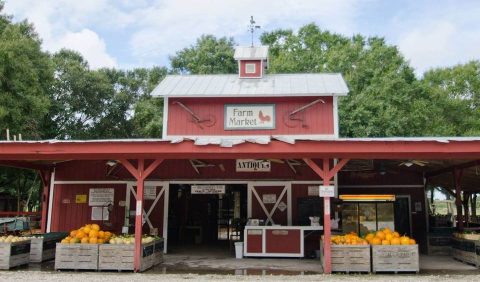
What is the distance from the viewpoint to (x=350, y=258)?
376 inches

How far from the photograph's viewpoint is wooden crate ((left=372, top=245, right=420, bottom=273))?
373 inches

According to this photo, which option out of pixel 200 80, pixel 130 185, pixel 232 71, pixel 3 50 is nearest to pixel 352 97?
pixel 232 71

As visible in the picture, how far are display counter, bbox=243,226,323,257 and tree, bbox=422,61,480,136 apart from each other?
873 inches

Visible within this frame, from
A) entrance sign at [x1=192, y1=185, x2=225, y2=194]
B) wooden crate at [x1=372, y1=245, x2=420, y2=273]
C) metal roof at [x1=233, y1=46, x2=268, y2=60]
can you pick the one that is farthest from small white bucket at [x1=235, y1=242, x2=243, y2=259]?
metal roof at [x1=233, y1=46, x2=268, y2=60]

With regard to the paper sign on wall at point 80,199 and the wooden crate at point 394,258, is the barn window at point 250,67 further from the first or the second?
the wooden crate at point 394,258

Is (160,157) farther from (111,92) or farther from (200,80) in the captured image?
(111,92)

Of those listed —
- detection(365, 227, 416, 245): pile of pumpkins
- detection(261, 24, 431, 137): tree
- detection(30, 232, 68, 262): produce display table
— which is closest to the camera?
detection(365, 227, 416, 245): pile of pumpkins

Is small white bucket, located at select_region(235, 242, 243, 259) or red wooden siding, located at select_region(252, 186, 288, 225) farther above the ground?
red wooden siding, located at select_region(252, 186, 288, 225)

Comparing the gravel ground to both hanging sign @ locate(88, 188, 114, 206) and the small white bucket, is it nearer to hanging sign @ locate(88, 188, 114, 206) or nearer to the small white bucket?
the small white bucket

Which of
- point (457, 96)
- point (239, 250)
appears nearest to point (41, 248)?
point (239, 250)

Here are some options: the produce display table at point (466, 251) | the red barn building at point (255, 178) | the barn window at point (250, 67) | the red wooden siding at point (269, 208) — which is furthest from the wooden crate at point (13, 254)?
the produce display table at point (466, 251)

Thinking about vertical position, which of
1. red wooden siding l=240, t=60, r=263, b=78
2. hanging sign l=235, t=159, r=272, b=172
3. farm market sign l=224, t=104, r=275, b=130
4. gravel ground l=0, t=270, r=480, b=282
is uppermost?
red wooden siding l=240, t=60, r=263, b=78

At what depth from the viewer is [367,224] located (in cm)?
1428

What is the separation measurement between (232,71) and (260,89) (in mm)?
16451
